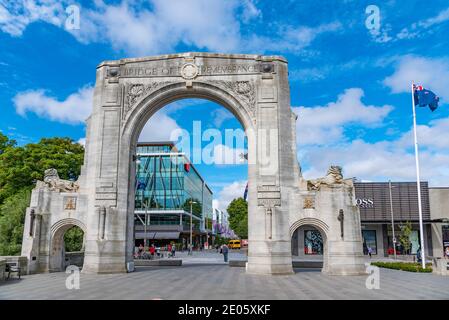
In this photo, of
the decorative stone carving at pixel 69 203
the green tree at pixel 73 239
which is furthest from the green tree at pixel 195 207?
the decorative stone carving at pixel 69 203

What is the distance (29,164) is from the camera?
3294cm

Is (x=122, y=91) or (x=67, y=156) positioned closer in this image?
(x=122, y=91)

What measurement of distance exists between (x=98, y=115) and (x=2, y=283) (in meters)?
10.6

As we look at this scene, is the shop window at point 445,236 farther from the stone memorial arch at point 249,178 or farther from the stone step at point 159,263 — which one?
the stone step at point 159,263

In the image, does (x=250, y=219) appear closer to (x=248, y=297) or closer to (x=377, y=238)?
(x=248, y=297)

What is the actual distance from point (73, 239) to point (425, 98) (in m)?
27.5

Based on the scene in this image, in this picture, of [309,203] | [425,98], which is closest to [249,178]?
[309,203]

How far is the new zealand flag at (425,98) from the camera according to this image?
24391 millimetres

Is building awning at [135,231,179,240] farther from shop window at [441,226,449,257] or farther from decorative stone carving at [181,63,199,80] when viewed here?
decorative stone carving at [181,63,199,80]

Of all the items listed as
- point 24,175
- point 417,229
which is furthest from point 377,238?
point 24,175

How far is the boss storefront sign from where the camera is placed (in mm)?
43062

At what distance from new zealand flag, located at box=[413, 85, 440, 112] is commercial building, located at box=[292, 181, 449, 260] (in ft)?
64.0

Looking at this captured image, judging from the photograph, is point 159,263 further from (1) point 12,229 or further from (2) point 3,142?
(2) point 3,142
